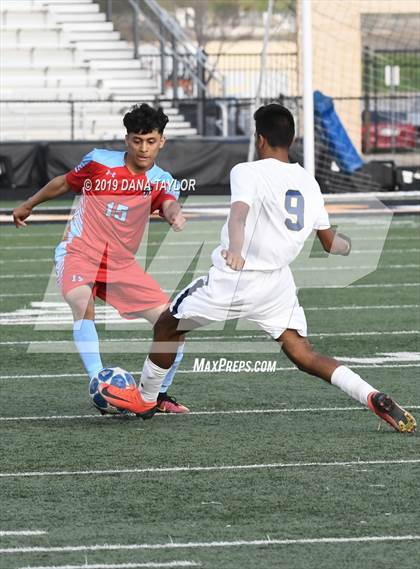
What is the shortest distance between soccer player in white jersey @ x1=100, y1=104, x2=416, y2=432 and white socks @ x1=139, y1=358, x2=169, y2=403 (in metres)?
0.31

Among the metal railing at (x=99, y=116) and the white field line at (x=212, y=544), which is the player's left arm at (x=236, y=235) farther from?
the metal railing at (x=99, y=116)

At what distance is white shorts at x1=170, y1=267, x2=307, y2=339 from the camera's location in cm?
712

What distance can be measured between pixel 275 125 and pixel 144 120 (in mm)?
885

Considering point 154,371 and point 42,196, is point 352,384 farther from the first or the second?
point 42,196

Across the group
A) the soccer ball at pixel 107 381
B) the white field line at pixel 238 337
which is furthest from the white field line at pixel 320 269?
the soccer ball at pixel 107 381

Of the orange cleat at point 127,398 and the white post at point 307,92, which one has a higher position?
the white post at point 307,92

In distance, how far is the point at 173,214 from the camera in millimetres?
7754

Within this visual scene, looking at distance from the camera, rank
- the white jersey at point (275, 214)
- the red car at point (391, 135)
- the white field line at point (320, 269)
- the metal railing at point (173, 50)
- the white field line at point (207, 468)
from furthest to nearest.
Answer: the red car at point (391, 135)
the metal railing at point (173, 50)
the white field line at point (320, 269)
the white jersey at point (275, 214)
the white field line at point (207, 468)

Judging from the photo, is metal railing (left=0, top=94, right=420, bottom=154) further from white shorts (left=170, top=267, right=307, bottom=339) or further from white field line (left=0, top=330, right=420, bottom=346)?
white shorts (left=170, top=267, right=307, bottom=339)

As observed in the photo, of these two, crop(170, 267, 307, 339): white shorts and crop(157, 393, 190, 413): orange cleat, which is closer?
crop(170, 267, 307, 339): white shorts

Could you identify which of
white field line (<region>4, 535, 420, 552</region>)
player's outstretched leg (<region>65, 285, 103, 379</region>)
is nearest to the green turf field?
white field line (<region>4, 535, 420, 552</region>)

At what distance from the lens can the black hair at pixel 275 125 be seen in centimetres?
707

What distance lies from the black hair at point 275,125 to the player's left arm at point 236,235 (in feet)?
1.33

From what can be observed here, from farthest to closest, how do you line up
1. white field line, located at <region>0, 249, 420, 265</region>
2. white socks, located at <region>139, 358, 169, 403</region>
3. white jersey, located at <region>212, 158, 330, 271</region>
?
white field line, located at <region>0, 249, 420, 265</region>
white socks, located at <region>139, 358, 169, 403</region>
white jersey, located at <region>212, 158, 330, 271</region>
